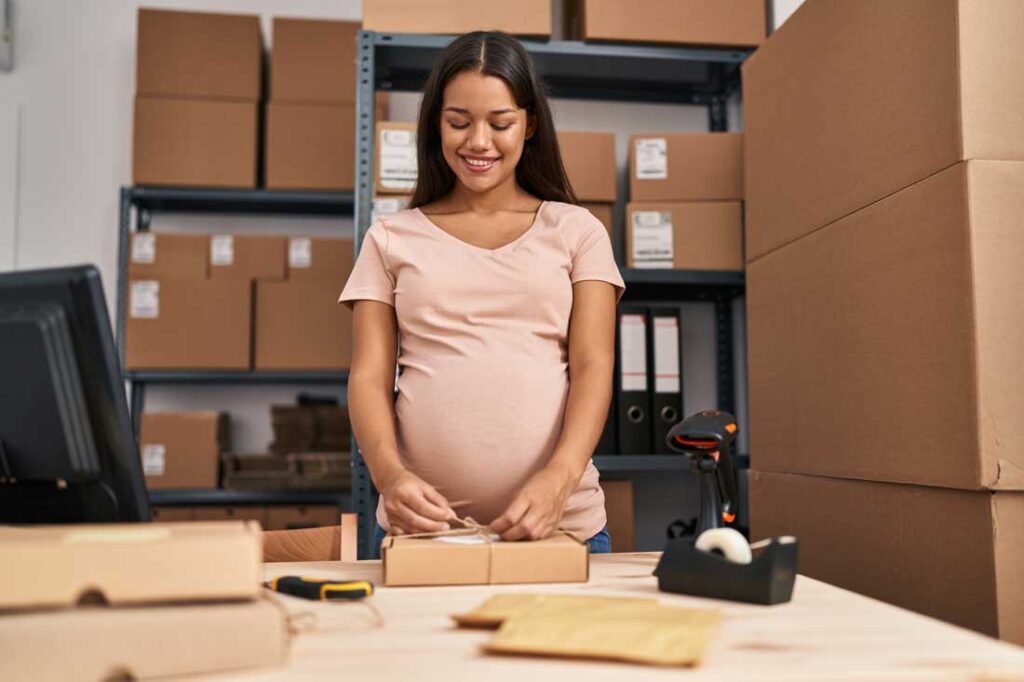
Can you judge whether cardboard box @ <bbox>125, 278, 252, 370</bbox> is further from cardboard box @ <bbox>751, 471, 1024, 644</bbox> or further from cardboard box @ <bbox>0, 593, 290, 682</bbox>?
cardboard box @ <bbox>0, 593, 290, 682</bbox>

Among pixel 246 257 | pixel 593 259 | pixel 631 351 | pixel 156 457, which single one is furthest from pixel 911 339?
pixel 156 457

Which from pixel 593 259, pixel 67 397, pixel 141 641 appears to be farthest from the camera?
pixel 593 259

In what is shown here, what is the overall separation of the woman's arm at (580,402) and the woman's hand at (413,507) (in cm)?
6

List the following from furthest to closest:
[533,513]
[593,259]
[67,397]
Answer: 1. [593,259]
2. [533,513]
3. [67,397]

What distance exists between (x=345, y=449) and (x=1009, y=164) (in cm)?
224

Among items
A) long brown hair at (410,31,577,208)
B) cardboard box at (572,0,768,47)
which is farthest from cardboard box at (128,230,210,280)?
long brown hair at (410,31,577,208)

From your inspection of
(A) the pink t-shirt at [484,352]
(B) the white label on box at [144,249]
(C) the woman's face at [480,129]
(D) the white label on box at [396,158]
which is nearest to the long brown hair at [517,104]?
(C) the woman's face at [480,129]

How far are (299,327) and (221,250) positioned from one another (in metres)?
0.35

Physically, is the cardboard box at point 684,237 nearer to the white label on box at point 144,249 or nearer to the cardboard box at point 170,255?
the cardboard box at point 170,255

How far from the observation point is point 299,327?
2.87 m

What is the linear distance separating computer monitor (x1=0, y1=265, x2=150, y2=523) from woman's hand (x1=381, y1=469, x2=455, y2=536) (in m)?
0.33

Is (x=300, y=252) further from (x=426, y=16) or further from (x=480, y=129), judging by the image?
(x=480, y=129)

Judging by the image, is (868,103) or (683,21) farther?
(683,21)

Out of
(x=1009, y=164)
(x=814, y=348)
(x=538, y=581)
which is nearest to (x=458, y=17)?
(x=814, y=348)
